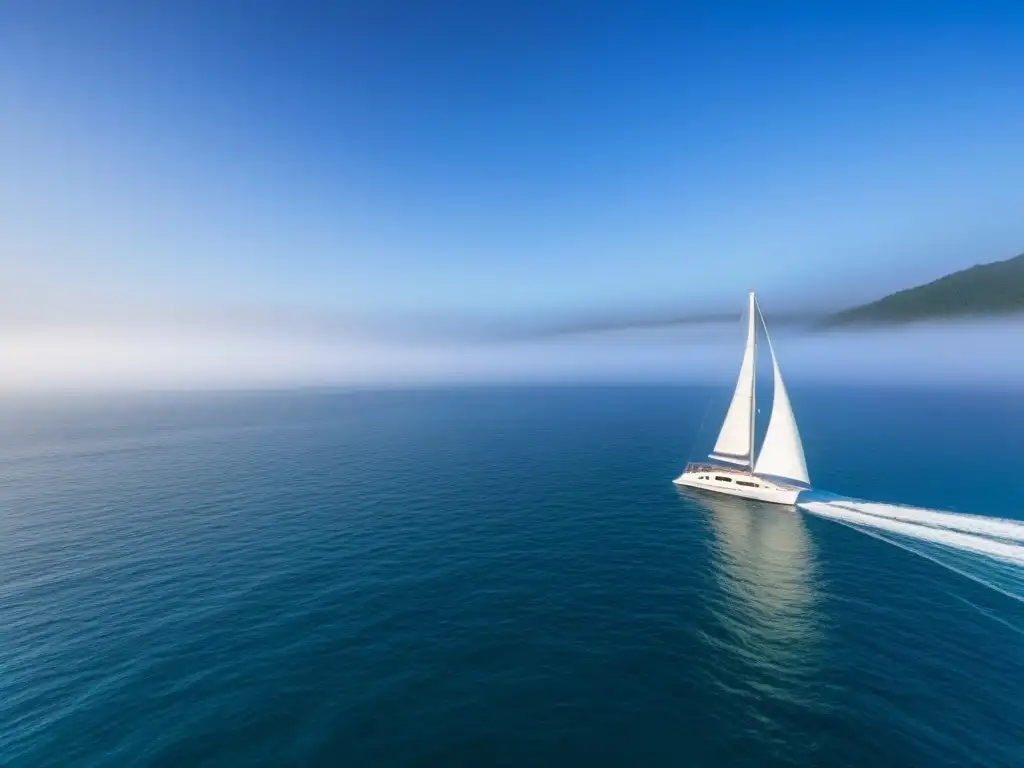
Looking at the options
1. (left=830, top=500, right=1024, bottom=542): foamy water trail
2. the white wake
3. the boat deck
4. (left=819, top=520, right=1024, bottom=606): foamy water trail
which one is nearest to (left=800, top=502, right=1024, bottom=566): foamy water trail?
the white wake

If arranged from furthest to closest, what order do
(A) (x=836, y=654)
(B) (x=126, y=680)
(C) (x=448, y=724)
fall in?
1. (A) (x=836, y=654)
2. (B) (x=126, y=680)
3. (C) (x=448, y=724)

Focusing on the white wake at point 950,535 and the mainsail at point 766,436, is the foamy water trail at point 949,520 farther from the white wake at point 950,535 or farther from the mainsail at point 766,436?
the mainsail at point 766,436

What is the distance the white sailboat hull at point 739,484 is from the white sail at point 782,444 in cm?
229

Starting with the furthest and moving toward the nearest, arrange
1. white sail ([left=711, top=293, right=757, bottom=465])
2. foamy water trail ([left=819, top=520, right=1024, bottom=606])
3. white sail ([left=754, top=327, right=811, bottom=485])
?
white sail ([left=711, top=293, right=757, bottom=465]) < white sail ([left=754, top=327, right=811, bottom=485]) < foamy water trail ([left=819, top=520, right=1024, bottom=606])

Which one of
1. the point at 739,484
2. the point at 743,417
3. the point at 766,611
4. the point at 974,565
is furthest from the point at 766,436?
the point at 766,611

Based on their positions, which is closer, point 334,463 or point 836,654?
point 836,654

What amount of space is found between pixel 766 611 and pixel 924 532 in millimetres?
34309

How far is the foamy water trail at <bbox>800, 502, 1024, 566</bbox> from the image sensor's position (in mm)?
47219

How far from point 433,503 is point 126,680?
4004 centimetres

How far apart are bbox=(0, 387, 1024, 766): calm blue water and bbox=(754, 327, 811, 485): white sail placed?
757 cm

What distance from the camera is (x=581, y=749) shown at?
2491 centimetres

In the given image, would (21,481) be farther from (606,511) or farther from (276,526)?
(606,511)

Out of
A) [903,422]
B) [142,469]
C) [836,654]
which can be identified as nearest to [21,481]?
[142,469]

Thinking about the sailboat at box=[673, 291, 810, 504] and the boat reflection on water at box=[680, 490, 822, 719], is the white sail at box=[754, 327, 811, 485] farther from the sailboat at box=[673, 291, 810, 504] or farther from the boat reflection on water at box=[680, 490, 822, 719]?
the boat reflection on water at box=[680, 490, 822, 719]
